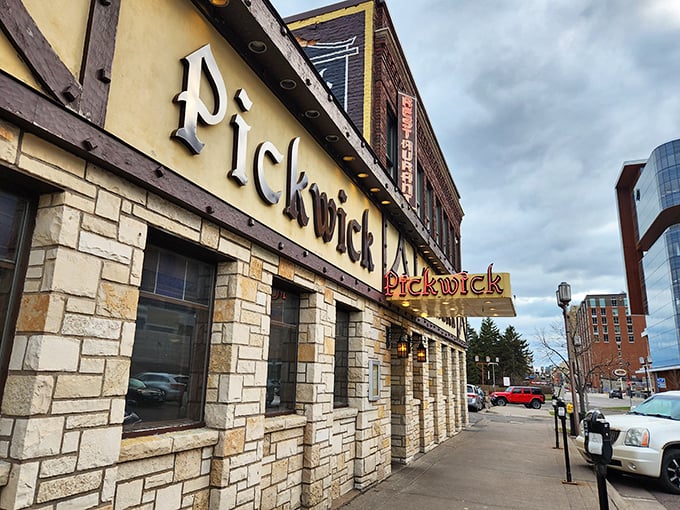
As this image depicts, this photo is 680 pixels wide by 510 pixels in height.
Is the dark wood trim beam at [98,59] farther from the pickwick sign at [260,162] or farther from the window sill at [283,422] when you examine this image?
the window sill at [283,422]

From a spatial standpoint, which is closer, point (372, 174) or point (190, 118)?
point (190, 118)

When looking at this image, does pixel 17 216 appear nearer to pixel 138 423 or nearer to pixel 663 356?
pixel 138 423

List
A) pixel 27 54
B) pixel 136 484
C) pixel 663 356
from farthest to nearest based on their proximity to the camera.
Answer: pixel 663 356 → pixel 136 484 → pixel 27 54

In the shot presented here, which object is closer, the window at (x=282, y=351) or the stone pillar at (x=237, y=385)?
the stone pillar at (x=237, y=385)

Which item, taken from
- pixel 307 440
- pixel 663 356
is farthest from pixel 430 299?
pixel 663 356

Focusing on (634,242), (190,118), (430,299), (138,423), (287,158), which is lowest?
(138,423)

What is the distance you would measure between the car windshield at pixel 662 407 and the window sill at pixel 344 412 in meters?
6.62

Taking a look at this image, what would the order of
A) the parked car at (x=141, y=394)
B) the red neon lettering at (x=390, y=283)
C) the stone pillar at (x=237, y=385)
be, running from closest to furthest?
the parked car at (x=141, y=394)
the stone pillar at (x=237, y=385)
the red neon lettering at (x=390, y=283)

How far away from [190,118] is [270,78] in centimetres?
187

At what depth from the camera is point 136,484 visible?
3584 millimetres

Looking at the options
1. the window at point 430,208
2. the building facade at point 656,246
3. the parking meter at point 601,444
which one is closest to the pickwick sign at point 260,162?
the parking meter at point 601,444

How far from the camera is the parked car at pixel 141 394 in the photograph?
3873mm

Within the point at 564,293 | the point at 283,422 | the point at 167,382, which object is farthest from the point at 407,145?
the point at 167,382

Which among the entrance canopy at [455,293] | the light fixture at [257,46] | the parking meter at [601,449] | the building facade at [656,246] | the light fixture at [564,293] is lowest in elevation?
the parking meter at [601,449]
